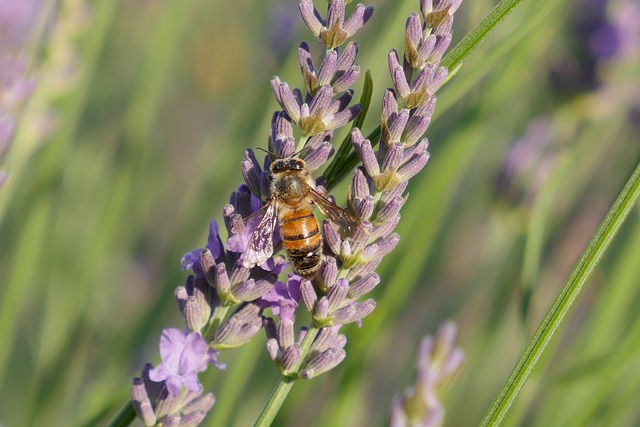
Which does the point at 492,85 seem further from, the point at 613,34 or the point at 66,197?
the point at 66,197

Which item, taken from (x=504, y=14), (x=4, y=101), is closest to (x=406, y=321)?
(x=4, y=101)

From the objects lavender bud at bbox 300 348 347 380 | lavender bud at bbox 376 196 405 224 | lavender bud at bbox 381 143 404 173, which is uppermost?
lavender bud at bbox 381 143 404 173

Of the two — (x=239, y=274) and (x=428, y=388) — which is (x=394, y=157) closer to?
(x=239, y=274)

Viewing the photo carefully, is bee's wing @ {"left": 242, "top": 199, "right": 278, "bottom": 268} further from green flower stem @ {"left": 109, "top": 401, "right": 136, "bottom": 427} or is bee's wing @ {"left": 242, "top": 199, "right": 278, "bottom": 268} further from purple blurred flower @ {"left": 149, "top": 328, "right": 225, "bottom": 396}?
green flower stem @ {"left": 109, "top": 401, "right": 136, "bottom": 427}

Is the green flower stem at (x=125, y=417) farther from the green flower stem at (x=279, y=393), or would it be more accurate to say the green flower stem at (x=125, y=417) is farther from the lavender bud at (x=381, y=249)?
the lavender bud at (x=381, y=249)

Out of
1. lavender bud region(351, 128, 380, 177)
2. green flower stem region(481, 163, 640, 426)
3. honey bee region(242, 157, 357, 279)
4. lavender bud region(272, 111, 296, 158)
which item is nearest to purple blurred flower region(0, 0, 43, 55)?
honey bee region(242, 157, 357, 279)

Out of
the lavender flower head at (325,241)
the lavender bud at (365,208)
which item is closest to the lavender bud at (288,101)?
the lavender flower head at (325,241)
